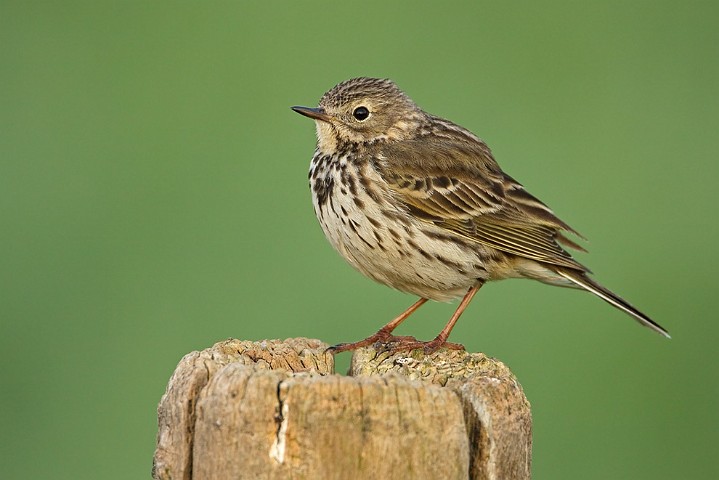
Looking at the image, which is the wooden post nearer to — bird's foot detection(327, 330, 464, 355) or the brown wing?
bird's foot detection(327, 330, 464, 355)

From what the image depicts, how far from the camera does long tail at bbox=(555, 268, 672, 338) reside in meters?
7.68

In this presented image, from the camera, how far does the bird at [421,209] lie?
7.62m

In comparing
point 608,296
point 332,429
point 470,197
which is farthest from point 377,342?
point 332,429

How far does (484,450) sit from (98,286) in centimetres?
628

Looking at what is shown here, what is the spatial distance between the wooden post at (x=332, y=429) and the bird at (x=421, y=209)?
2.47m

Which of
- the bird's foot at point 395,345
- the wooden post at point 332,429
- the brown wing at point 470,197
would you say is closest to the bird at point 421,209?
the brown wing at point 470,197

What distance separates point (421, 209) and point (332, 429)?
3.44 m

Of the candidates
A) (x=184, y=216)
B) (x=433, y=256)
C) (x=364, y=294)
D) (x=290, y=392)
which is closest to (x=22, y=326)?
(x=184, y=216)

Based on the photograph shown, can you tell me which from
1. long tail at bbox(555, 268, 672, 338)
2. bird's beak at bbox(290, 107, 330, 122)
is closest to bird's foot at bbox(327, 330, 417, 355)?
long tail at bbox(555, 268, 672, 338)

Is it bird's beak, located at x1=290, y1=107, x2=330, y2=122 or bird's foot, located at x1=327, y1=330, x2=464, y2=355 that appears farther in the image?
bird's beak, located at x1=290, y1=107, x2=330, y2=122

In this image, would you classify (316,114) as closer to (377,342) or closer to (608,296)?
(377,342)

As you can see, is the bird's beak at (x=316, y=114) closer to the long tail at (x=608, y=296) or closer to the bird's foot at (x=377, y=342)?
the bird's foot at (x=377, y=342)

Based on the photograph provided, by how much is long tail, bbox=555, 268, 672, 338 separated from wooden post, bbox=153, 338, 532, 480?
9.83 ft

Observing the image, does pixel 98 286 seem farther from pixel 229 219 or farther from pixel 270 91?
pixel 270 91
